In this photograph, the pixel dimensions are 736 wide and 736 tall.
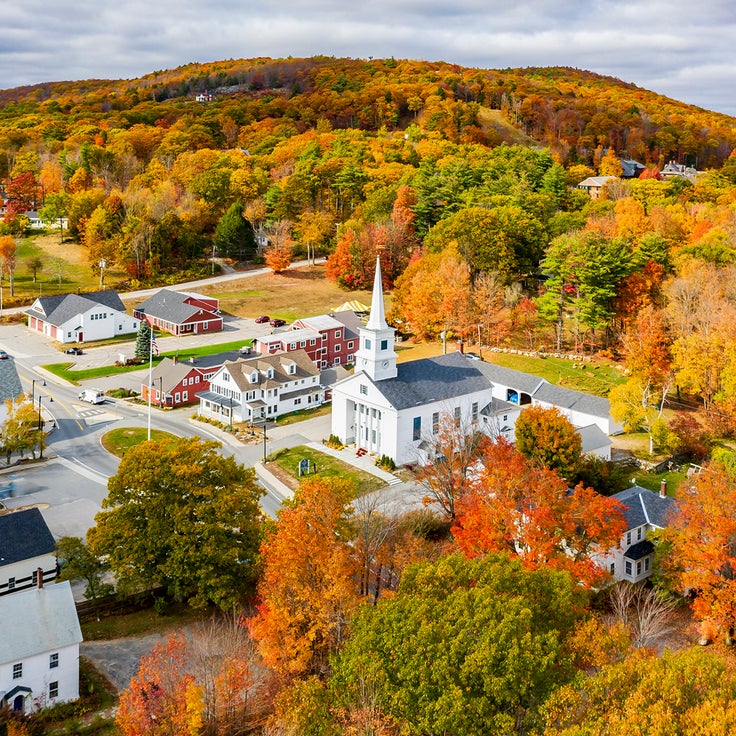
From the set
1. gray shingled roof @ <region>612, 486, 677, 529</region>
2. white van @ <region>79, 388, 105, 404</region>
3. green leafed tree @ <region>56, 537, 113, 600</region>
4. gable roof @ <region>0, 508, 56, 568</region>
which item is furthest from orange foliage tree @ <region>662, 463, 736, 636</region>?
white van @ <region>79, 388, 105, 404</region>

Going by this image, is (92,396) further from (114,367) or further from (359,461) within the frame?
(359,461)

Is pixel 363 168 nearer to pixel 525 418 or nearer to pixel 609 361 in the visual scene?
pixel 609 361

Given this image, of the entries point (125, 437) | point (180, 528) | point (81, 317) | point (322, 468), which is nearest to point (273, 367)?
point (125, 437)

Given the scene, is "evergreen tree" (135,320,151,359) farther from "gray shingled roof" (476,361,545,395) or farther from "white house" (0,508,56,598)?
"white house" (0,508,56,598)

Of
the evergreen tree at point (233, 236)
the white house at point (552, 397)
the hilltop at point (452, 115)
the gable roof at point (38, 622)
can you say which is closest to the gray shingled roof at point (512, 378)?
the white house at point (552, 397)

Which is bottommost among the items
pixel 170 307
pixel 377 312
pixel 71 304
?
pixel 170 307

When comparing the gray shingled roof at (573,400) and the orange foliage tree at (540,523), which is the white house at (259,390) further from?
the orange foliage tree at (540,523)
